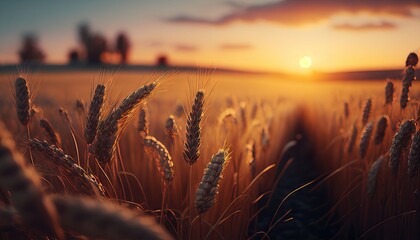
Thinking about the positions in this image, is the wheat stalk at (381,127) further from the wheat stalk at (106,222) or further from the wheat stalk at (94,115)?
the wheat stalk at (106,222)

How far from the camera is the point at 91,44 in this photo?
1629 inches

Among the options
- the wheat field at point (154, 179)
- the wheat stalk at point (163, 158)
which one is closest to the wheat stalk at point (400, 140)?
the wheat field at point (154, 179)

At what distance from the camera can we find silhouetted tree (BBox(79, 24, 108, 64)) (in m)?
41.1

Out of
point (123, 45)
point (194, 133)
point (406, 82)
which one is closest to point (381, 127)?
point (406, 82)

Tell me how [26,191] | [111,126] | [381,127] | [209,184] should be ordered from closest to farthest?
1. [26,191]
2. [209,184]
3. [111,126]
4. [381,127]

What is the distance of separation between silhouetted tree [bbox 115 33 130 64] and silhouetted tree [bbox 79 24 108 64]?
3996 millimetres

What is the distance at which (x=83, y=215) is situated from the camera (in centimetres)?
59

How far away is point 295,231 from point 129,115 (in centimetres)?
138

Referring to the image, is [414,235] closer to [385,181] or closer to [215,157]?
[385,181]

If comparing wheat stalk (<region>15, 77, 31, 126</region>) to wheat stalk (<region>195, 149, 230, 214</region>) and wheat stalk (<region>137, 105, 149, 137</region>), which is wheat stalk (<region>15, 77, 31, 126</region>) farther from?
wheat stalk (<region>195, 149, 230, 214</region>)

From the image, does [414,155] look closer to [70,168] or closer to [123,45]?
[70,168]

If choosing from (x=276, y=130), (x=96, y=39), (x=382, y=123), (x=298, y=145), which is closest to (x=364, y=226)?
(x=382, y=123)

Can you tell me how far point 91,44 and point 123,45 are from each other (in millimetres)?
5387

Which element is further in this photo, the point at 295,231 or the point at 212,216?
the point at 295,231
